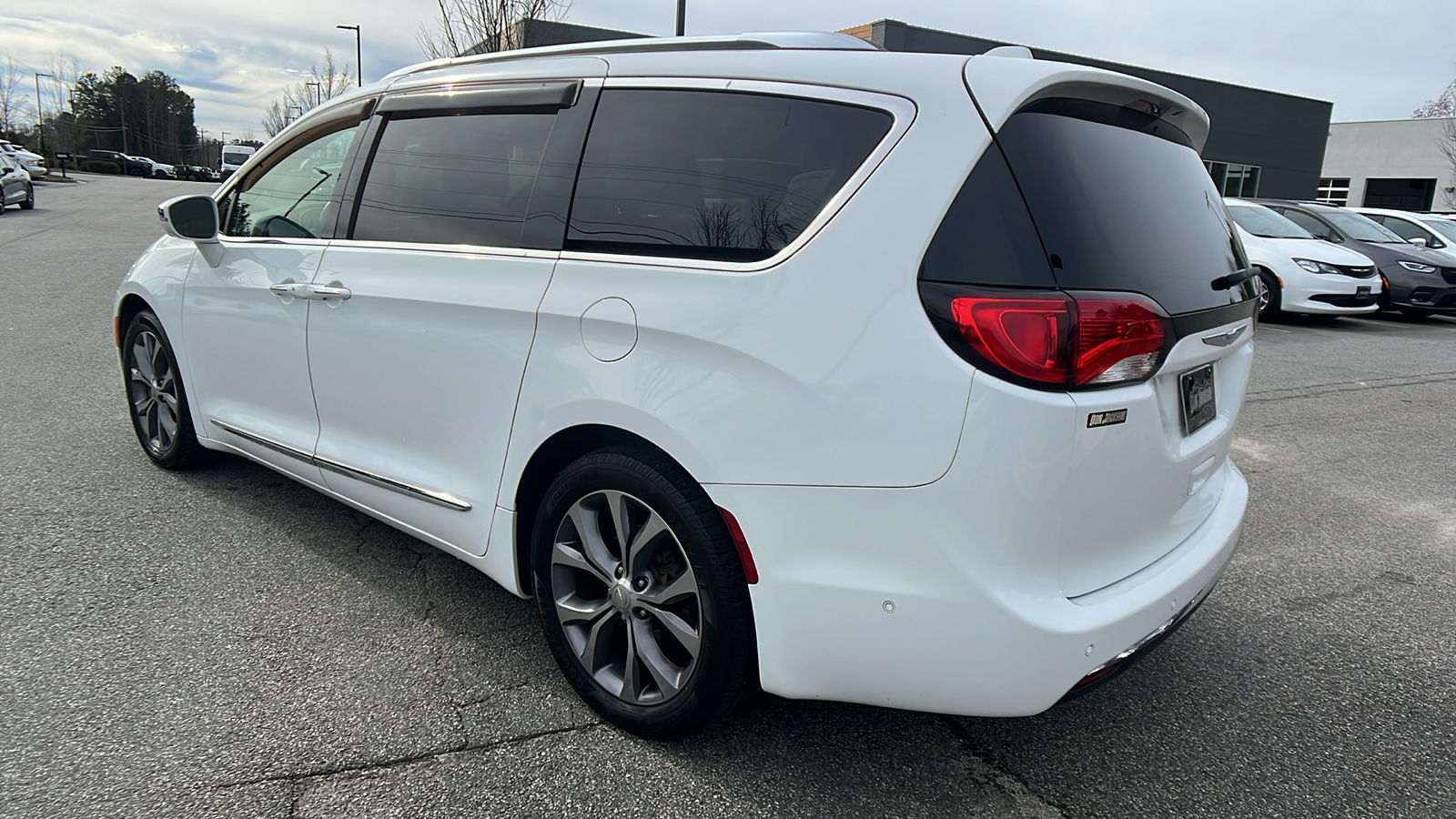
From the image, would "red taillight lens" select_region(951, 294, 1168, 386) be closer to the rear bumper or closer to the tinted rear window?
the tinted rear window

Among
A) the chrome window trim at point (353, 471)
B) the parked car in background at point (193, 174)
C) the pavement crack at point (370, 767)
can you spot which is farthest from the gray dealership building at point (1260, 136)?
the parked car in background at point (193, 174)

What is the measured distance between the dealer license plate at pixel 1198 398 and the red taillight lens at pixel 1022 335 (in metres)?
0.51

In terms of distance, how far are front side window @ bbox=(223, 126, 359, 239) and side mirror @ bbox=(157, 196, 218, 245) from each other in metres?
0.09

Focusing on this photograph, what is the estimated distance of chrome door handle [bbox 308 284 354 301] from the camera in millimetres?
3111

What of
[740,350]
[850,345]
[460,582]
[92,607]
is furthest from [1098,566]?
[92,607]

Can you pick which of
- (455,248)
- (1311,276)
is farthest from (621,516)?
(1311,276)

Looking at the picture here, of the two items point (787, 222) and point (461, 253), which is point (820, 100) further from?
point (461, 253)

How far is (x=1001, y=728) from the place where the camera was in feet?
8.61

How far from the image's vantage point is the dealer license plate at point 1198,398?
2258 millimetres

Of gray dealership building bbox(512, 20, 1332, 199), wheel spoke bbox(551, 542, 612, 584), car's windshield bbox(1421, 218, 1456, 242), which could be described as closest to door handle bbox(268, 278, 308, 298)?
wheel spoke bbox(551, 542, 612, 584)

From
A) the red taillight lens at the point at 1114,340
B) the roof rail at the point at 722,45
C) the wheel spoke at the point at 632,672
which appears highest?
the roof rail at the point at 722,45

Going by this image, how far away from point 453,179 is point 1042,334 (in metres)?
1.93

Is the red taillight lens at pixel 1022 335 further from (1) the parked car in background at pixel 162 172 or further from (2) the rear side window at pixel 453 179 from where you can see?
(1) the parked car in background at pixel 162 172

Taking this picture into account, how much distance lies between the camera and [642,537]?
2383mm
